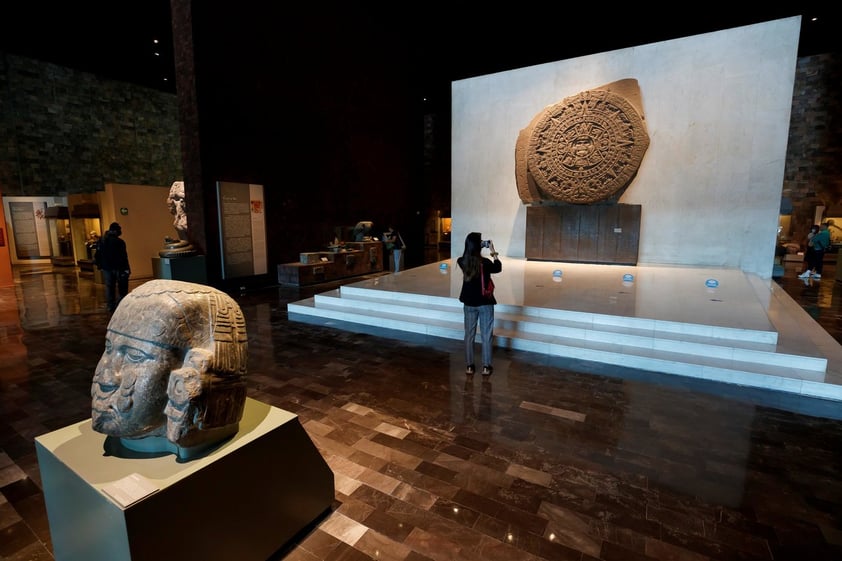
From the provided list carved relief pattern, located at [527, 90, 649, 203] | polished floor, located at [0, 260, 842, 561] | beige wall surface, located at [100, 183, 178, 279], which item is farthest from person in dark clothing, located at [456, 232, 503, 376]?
beige wall surface, located at [100, 183, 178, 279]

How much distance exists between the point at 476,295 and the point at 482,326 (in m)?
0.33

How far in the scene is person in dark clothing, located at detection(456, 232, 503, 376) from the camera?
3.77m

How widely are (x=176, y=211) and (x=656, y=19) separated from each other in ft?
43.9

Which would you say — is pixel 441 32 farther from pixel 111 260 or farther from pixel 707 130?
pixel 111 260

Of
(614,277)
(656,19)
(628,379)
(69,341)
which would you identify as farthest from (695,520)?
(656,19)

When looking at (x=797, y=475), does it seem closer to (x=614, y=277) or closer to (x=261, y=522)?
(x=261, y=522)

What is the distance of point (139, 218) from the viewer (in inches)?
437

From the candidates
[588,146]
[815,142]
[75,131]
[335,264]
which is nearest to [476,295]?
[588,146]

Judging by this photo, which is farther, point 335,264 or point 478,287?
point 335,264

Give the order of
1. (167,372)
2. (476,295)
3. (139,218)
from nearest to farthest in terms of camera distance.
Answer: (167,372) → (476,295) → (139,218)

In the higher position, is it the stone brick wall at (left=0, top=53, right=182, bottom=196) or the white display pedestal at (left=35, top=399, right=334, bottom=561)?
the stone brick wall at (left=0, top=53, right=182, bottom=196)

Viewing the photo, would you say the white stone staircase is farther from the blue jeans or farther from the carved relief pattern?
the carved relief pattern

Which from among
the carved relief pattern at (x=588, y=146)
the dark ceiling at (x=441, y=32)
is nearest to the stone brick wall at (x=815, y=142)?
the dark ceiling at (x=441, y=32)

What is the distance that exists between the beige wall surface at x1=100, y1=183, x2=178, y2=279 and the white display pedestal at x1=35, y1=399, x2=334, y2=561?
1104 centimetres
